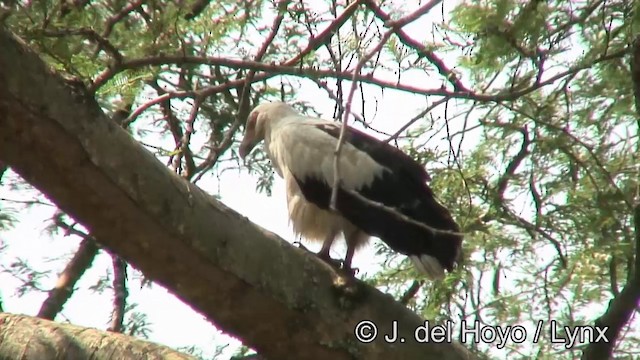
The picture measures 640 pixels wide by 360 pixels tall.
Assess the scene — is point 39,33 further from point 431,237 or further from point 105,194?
point 431,237

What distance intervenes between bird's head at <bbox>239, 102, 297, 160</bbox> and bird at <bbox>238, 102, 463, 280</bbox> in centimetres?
15

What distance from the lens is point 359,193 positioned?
432cm

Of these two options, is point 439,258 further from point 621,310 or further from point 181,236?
point 181,236

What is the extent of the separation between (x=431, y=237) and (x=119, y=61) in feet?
5.90

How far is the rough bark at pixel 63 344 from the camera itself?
2986mm

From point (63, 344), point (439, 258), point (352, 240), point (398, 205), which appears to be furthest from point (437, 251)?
point (63, 344)

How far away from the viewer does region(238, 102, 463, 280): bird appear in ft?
13.6

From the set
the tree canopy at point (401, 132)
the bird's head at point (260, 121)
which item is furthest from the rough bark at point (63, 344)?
Answer: the bird's head at point (260, 121)

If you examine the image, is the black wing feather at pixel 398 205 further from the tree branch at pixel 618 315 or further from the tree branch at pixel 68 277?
the tree branch at pixel 68 277

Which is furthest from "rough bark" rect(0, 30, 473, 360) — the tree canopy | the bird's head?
the bird's head

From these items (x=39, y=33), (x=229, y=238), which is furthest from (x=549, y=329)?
(x=39, y=33)

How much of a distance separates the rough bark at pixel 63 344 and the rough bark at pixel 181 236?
0.28 m

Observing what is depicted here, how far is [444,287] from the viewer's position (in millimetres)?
4398

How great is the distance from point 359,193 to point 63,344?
1803mm
